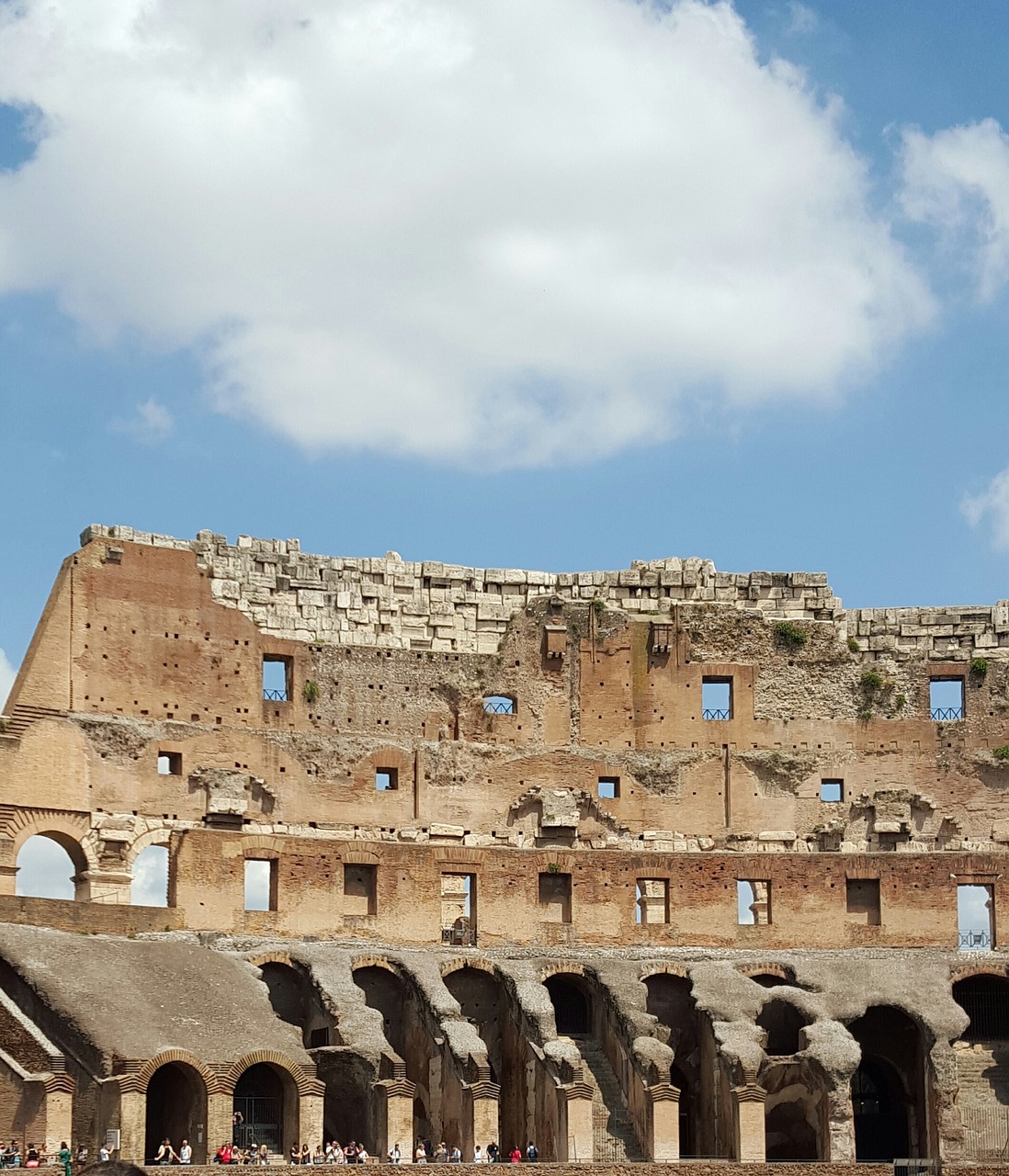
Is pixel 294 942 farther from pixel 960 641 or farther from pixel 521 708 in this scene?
pixel 960 641

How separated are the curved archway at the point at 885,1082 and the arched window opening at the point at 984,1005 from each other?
4.70 ft

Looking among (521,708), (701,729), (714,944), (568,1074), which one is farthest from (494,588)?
(568,1074)

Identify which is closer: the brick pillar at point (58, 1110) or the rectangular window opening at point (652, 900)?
the brick pillar at point (58, 1110)

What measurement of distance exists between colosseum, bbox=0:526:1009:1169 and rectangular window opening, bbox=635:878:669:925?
144 mm

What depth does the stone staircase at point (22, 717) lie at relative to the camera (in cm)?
4531

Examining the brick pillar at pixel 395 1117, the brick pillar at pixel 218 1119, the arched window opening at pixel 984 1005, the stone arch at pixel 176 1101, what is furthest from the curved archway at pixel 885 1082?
the stone arch at pixel 176 1101

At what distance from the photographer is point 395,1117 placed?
3875 centimetres

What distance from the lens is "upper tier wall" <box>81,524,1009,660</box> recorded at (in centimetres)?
5034

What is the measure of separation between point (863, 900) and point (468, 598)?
1283 centimetres

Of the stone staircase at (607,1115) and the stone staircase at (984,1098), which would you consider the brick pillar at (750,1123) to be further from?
the stone staircase at (984,1098)

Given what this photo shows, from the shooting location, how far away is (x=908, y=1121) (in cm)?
4372

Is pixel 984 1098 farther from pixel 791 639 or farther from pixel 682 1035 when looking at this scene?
pixel 791 639

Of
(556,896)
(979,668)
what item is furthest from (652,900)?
(979,668)

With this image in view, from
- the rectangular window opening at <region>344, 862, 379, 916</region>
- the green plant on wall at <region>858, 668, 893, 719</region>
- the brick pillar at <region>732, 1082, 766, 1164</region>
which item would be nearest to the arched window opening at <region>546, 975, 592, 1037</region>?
the rectangular window opening at <region>344, 862, 379, 916</region>
